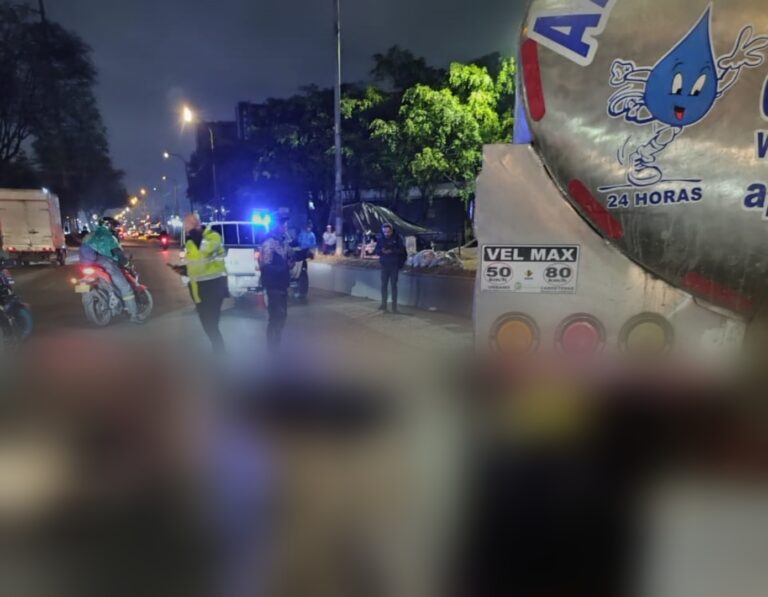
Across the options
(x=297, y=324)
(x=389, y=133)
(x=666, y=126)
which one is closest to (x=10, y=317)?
(x=297, y=324)

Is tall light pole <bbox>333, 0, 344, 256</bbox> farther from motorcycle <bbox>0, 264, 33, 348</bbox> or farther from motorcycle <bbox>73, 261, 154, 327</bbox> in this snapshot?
motorcycle <bbox>0, 264, 33, 348</bbox>

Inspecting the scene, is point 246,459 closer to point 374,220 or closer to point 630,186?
point 630,186

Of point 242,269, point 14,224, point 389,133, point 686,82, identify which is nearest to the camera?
point 686,82

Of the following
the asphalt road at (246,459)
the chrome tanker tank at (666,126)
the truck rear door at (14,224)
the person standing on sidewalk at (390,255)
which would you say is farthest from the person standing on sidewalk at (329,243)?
the chrome tanker tank at (666,126)

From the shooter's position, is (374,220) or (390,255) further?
(374,220)

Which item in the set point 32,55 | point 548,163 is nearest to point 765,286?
point 548,163

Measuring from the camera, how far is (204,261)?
598 cm

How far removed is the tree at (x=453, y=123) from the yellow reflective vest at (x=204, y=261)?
12.2 m

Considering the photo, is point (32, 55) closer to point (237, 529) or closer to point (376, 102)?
point (376, 102)

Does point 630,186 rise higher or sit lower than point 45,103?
lower

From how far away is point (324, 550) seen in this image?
9.74ft

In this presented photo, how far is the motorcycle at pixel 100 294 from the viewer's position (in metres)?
8.86

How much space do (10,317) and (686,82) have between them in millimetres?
8303

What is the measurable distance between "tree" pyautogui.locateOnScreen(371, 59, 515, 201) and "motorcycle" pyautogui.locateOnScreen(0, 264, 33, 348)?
12.5 m
